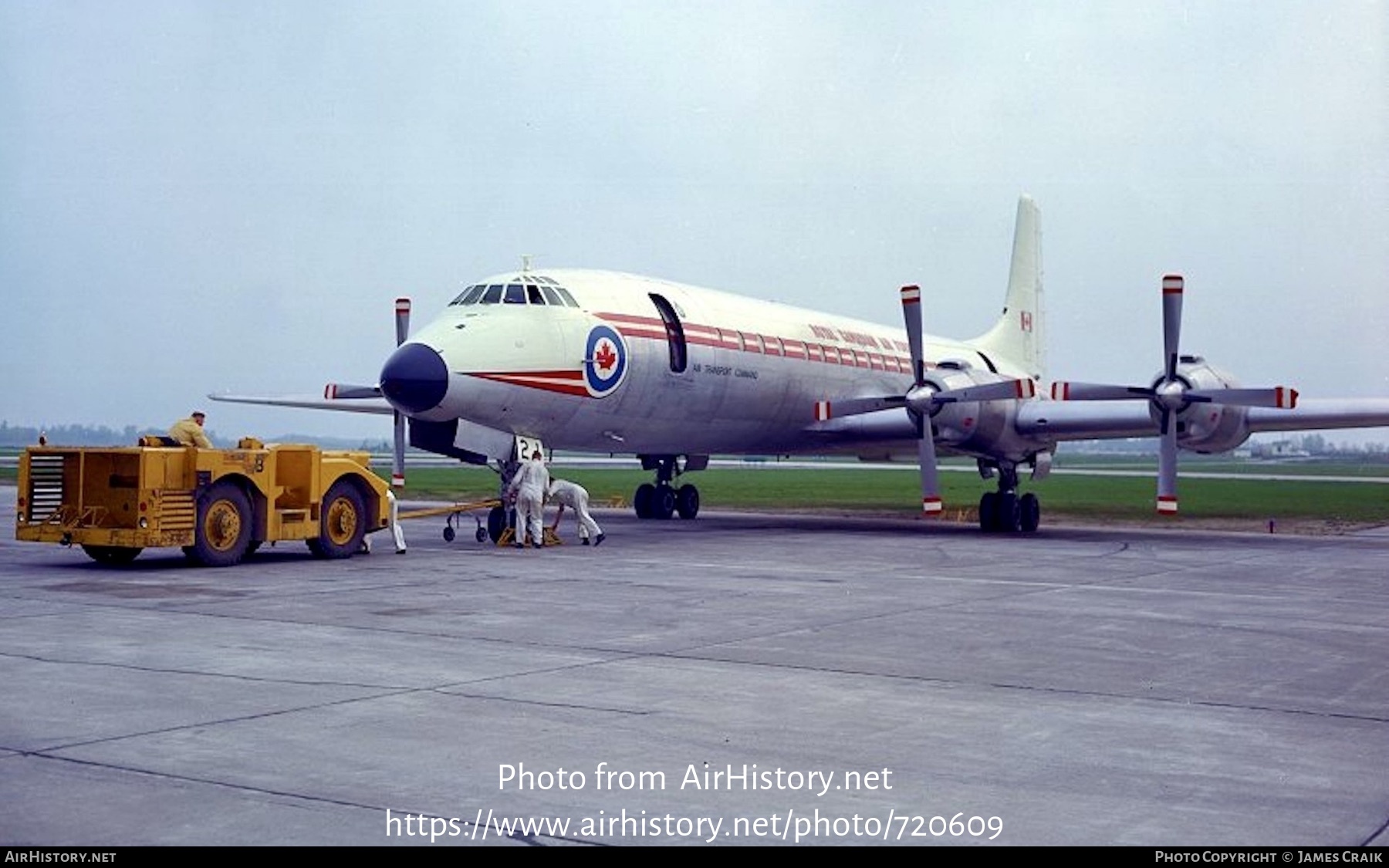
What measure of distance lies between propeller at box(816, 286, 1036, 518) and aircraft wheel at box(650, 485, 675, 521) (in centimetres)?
438

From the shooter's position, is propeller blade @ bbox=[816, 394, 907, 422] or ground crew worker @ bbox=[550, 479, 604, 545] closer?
ground crew worker @ bbox=[550, 479, 604, 545]

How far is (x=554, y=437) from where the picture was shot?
21.9 meters

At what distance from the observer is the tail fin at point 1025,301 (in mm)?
35938

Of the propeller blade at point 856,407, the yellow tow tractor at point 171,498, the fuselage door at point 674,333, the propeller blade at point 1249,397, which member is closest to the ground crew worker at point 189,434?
the yellow tow tractor at point 171,498

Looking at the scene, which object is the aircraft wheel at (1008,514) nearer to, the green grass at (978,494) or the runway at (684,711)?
the green grass at (978,494)

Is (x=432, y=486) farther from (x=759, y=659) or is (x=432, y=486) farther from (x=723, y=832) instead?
(x=723, y=832)

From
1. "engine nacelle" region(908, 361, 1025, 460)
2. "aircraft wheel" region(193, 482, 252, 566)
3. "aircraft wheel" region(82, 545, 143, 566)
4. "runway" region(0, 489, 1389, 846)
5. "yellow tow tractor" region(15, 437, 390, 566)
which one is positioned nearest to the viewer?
"runway" region(0, 489, 1389, 846)

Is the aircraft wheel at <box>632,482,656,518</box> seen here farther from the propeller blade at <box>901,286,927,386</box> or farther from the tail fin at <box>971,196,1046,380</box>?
the tail fin at <box>971,196,1046,380</box>

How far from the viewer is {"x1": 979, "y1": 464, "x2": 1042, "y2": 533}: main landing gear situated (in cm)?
2703

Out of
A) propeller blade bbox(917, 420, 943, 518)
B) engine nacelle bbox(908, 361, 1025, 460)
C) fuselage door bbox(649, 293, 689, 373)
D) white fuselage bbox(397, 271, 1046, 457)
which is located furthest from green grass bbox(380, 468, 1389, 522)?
fuselage door bbox(649, 293, 689, 373)

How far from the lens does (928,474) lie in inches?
956

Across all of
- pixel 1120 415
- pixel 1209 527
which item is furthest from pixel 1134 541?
pixel 1209 527

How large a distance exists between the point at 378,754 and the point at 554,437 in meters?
15.5

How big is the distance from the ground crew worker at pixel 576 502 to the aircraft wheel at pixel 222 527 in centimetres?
496
